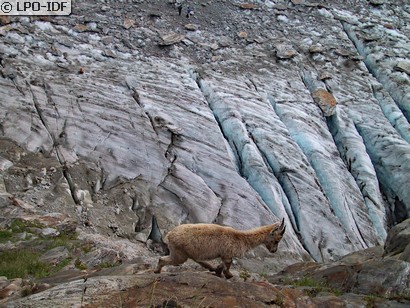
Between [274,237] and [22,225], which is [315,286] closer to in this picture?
[274,237]

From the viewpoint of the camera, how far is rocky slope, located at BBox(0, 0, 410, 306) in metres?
20.2

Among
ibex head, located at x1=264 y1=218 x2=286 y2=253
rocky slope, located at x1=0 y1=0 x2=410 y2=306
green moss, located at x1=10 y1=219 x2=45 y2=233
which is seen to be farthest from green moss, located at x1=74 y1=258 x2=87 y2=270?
ibex head, located at x1=264 y1=218 x2=286 y2=253

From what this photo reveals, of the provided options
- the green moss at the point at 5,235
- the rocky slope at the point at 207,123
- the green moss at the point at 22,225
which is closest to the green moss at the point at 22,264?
the green moss at the point at 5,235

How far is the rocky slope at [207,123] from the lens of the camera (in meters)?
20.2

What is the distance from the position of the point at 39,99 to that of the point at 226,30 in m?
15.9

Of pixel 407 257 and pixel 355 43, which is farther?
pixel 355 43

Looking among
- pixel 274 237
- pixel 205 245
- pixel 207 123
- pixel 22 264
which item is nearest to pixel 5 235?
pixel 22 264

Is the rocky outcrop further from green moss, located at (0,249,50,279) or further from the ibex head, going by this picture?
green moss, located at (0,249,50,279)

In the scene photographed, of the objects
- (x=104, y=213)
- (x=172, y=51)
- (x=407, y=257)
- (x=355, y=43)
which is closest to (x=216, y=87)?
(x=172, y=51)

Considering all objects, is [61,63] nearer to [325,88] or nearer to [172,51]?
[172,51]

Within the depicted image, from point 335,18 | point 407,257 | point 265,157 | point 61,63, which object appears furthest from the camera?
point 335,18

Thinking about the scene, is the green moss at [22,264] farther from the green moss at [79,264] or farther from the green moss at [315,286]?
the green moss at [315,286]

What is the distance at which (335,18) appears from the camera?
3759 cm

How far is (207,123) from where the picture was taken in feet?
82.5
